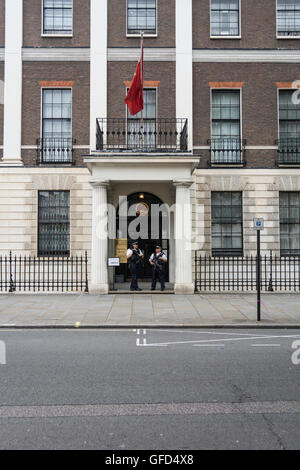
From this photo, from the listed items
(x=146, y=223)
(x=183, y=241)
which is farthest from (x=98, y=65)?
(x=183, y=241)

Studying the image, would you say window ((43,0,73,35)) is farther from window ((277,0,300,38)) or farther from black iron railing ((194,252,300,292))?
black iron railing ((194,252,300,292))

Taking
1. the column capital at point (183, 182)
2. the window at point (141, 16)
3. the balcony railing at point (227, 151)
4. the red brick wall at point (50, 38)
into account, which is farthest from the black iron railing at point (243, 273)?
the red brick wall at point (50, 38)

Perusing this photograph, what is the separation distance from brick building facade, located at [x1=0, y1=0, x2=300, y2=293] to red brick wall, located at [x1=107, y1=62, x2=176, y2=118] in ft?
0.13

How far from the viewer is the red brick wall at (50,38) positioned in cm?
1594

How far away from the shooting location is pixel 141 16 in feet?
53.1

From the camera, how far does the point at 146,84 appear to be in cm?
1588

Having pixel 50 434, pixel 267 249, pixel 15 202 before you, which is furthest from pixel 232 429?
pixel 15 202

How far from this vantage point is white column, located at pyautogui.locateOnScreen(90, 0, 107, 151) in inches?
618

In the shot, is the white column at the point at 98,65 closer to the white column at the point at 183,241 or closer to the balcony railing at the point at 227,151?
the white column at the point at 183,241

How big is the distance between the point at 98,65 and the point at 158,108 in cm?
291

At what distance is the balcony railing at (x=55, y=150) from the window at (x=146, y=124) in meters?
2.37

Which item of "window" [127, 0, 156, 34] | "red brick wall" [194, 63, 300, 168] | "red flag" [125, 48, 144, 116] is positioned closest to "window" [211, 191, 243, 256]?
"red brick wall" [194, 63, 300, 168]
